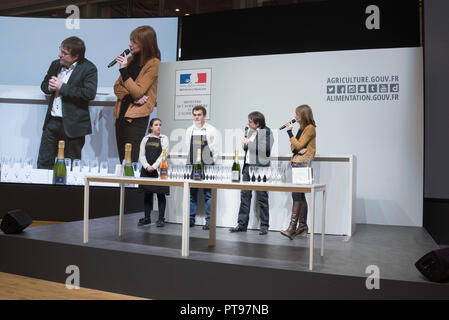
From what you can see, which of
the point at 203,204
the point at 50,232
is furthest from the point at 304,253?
the point at 50,232

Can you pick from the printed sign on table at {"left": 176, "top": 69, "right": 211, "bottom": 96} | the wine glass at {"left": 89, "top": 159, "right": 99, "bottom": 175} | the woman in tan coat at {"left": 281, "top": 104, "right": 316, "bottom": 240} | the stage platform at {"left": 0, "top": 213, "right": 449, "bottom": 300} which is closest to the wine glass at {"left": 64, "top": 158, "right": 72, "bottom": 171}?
the wine glass at {"left": 89, "top": 159, "right": 99, "bottom": 175}

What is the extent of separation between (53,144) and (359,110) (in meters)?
4.77

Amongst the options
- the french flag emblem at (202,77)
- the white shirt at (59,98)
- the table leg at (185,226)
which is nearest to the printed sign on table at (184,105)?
the french flag emblem at (202,77)

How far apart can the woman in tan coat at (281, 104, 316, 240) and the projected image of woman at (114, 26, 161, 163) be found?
3195 millimetres

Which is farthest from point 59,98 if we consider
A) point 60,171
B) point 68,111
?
point 60,171

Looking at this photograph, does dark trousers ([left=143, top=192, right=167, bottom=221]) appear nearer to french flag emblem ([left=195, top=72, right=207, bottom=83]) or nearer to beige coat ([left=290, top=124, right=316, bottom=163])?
beige coat ([left=290, top=124, right=316, bottom=163])

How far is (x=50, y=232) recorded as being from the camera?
388cm

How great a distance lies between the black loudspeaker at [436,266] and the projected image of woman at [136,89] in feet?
15.9

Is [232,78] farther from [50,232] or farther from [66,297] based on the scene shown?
[66,297]

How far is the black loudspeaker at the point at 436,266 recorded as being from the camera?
7.57 ft

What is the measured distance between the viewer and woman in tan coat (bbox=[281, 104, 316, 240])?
3877 mm

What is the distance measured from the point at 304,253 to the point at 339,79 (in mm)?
2858

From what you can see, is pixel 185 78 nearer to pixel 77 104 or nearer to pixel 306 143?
pixel 77 104

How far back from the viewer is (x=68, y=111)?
6.65 m
